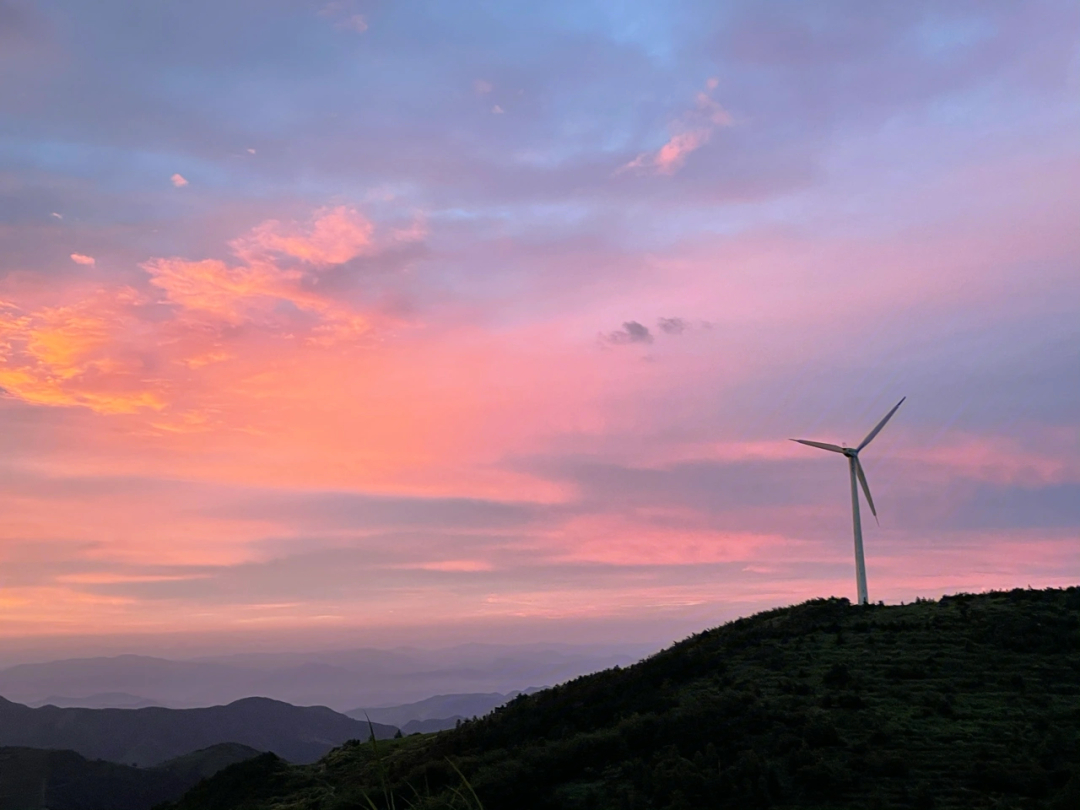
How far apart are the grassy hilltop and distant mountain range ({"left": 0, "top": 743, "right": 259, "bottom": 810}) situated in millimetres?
82861

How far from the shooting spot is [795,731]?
37.1m

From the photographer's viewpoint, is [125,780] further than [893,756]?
Yes

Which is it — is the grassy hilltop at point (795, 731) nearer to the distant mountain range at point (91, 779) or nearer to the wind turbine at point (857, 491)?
the wind turbine at point (857, 491)

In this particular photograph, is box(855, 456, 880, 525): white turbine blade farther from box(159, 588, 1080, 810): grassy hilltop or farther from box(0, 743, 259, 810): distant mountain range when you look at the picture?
box(0, 743, 259, 810): distant mountain range

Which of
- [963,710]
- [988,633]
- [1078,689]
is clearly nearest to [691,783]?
[963,710]

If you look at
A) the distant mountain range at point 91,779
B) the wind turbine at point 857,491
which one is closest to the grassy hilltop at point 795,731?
the wind turbine at point 857,491

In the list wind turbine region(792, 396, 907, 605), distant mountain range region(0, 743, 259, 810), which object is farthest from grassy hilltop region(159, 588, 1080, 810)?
distant mountain range region(0, 743, 259, 810)

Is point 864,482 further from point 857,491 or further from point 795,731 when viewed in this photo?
point 795,731

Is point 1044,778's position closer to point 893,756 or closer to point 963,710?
point 893,756

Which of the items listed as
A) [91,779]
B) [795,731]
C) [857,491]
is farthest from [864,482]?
[91,779]

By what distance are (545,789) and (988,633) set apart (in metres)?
29.2

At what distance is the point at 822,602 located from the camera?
66500 mm

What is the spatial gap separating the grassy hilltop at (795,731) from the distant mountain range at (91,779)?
3262 inches

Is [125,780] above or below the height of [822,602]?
below
